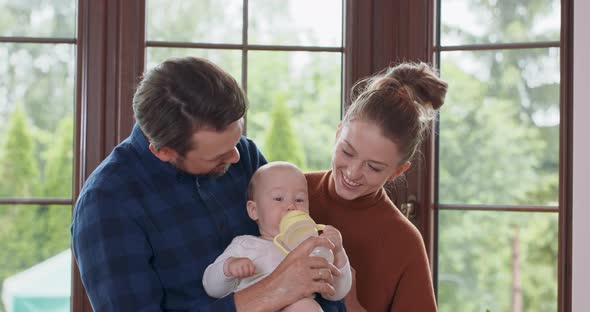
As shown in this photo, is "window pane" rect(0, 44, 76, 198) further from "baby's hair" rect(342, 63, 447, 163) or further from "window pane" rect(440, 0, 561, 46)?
"window pane" rect(440, 0, 561, 46)

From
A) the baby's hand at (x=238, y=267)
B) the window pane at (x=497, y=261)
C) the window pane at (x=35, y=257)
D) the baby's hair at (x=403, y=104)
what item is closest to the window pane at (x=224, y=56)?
the window pane at (x=35, y=257)

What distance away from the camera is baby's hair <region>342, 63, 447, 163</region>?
2.31m

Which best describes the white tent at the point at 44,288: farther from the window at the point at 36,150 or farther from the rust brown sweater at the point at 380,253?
the rust brown sweater at the point at 380,253

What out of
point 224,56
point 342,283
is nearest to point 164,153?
point 342,283

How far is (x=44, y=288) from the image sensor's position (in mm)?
3111

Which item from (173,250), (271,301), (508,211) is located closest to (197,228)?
(173,250)

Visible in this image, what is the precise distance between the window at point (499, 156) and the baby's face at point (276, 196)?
3.82 ft

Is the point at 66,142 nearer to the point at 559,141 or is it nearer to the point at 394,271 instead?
the point at 394,271

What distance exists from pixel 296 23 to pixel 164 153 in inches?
54.8

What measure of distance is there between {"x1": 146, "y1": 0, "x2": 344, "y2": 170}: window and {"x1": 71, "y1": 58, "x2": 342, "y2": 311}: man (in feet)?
3.67

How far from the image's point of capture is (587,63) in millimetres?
2838

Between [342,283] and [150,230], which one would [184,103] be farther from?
[342,283]

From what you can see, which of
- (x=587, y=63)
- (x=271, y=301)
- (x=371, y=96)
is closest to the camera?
(x=271, y=301)

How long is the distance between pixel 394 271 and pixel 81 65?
1451 mm
